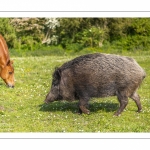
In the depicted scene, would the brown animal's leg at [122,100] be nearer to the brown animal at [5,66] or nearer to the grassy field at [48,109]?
the grassy field at [48,109]

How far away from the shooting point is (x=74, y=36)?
32.8ft

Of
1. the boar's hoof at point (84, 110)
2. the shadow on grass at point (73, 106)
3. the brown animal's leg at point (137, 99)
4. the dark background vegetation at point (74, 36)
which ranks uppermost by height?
the dark background vegetation at point (74, 36)

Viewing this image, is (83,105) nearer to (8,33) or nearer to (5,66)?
(5,66)

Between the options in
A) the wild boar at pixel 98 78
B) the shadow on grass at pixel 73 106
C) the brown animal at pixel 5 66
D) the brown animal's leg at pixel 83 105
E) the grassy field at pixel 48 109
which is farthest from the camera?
the brown animal at pixel 5 66

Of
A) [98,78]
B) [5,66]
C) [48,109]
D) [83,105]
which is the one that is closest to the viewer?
[98,78]

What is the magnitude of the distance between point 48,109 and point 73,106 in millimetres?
573

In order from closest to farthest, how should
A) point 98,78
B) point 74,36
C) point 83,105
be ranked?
point 98,78
point 83,105
point 74,36

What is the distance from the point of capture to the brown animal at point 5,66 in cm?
982

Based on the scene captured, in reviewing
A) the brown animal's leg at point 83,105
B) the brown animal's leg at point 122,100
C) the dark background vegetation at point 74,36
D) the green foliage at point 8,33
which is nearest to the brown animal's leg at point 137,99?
the brown animal's leg at point 122,100

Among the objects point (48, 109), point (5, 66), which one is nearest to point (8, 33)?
point (5, 66)

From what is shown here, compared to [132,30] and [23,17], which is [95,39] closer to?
[132,30]

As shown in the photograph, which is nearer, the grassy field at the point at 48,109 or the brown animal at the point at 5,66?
the grassy field at the point at 48,109

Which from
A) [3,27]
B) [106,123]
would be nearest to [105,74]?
[106,123]

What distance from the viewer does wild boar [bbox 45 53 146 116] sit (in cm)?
905
